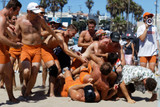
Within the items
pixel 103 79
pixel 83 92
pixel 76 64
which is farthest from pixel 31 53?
pixel 103 79

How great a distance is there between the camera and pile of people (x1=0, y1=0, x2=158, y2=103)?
4.89m

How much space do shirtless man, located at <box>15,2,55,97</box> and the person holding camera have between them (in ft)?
8.10

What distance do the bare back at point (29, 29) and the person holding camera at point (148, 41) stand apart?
8.37 feet

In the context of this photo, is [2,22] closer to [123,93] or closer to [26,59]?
[26,59]

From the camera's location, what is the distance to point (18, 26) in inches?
214

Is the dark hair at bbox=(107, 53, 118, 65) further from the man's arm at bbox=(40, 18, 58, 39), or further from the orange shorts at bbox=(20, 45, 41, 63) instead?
the orange shorts at bbox=(20, 45, 41, 63)

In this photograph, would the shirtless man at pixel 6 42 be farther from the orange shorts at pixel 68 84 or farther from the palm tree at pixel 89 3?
the palm tree at pixel 89 3

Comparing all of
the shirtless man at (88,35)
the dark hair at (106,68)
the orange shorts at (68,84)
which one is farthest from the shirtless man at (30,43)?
the shirtless man at (88,35)

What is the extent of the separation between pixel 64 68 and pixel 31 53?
3.54ft

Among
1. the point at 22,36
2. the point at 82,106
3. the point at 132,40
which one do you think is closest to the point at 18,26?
the point at 22,36

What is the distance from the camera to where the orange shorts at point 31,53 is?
5.43 meters

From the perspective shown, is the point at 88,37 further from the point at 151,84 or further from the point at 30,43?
the point at 151,84

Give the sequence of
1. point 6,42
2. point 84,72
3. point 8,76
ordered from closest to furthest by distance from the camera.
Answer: point 6,42, point 8,76, point 84,72

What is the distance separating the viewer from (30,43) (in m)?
5.51
